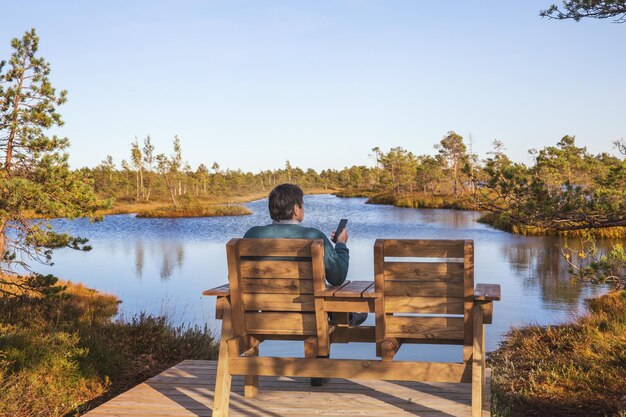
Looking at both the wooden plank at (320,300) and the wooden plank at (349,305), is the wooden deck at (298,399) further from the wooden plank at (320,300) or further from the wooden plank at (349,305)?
the wooden plank at (349,305)

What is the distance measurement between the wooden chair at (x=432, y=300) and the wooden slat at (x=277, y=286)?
19.0 inches

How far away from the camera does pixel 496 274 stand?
66.9 ft

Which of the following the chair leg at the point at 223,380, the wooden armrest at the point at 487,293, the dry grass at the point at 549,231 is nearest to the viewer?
the wooden armrest at the point at 487,293

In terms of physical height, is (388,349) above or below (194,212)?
above

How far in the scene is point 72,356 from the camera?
22.3 feet

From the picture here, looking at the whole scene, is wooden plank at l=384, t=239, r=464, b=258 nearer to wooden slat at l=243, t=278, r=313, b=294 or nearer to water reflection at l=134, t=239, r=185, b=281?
wooden slat at l=243, t=278, r=313, b=294

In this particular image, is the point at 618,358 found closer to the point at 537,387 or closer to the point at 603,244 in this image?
the point at 537,387

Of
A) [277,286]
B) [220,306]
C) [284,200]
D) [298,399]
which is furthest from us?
[298,399]

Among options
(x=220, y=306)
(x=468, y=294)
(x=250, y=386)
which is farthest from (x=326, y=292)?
(x=250, y=386)

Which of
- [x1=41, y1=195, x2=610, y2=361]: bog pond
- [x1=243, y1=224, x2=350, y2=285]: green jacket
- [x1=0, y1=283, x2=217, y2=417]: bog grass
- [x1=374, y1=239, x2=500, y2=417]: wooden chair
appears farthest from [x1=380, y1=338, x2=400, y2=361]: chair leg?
[x1=0, y1=283, x2=217, y2=417]: bog grass

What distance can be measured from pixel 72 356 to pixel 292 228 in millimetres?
3240

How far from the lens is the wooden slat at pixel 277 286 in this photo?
14.7 feet

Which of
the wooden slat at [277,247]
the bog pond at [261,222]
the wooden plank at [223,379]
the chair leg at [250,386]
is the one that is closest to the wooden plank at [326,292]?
the wooden slat at [277,247]

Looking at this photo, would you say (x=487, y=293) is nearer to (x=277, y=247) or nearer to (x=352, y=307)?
(x=352, y=307)
